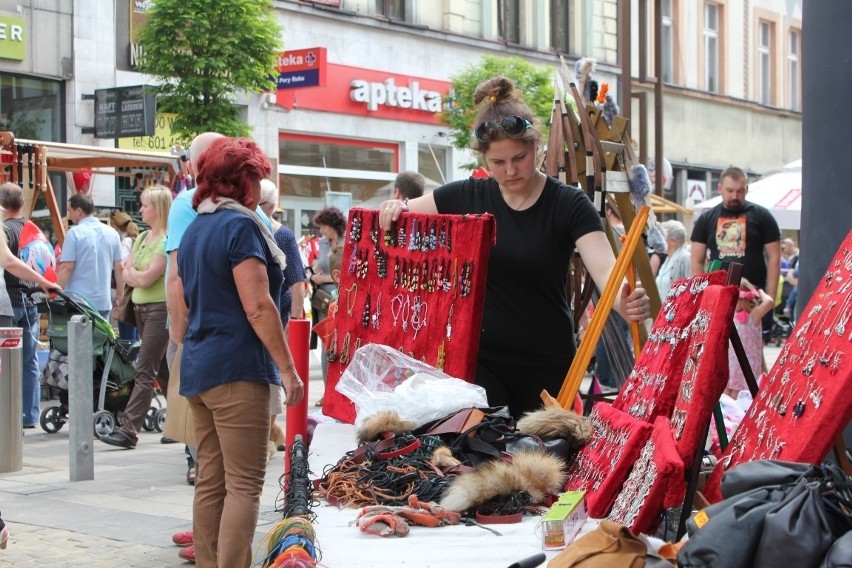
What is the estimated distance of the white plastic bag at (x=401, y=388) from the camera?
152 inches

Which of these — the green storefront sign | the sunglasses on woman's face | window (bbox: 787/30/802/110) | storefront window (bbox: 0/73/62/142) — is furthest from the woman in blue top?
window (bbox: 787/30/802/110)

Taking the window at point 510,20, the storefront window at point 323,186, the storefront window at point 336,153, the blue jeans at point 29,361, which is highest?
the window at point 510,20

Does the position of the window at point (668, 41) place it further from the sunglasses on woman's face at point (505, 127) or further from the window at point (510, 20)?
the sunglasses on woman's face at point (505, 127)

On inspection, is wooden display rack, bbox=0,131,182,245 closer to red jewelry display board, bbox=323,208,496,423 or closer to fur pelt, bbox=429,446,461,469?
red jewelry display board, bbox=323,208,496,423

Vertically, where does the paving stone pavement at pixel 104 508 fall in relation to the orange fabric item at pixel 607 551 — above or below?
below

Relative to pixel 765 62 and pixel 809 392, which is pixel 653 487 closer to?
pixel 809 392

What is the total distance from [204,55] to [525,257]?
527 inches

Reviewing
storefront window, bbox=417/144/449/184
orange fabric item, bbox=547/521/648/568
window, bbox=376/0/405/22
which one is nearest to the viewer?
orange fabric item, bbox=547/521/648/568

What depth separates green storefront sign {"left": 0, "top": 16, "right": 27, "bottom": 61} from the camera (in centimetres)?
1694

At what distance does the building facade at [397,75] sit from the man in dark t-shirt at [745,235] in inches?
53.6

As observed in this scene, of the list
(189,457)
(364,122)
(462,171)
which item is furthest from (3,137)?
(462,171)

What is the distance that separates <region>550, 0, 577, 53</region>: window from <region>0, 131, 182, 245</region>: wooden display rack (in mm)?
17756

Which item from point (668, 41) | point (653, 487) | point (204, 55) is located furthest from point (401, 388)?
point (668, 41)

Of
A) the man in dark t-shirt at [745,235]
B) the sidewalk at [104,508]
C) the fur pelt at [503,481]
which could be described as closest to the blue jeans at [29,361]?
the sidewalk at [104,508]
